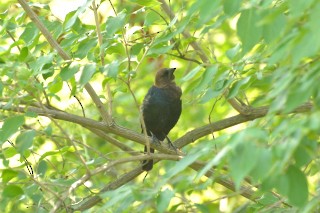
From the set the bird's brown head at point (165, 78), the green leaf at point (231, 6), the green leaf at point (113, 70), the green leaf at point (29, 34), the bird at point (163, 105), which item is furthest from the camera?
the bird's brown head at point (165, 78)

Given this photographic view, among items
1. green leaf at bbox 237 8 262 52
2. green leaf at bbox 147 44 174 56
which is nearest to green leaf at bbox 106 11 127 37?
green leaf at bbox 147 44 174 56

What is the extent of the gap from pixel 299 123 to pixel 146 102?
3526 mm

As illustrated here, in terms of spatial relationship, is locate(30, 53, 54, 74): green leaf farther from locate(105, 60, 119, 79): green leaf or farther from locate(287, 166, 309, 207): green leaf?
locate(287, 166, 309, 207): green leaf

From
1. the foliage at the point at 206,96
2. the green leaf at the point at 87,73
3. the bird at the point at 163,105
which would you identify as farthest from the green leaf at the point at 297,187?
the bird at the point at 163,105

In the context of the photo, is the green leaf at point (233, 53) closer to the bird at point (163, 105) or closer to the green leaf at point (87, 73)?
the green leaf at point (87, 73)

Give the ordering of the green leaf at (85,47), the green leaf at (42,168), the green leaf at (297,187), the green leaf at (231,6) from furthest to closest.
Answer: the green leaf at (42,168), the green leaf at (85,47), the green leaf at (231,6), the green leaf at (297,187)

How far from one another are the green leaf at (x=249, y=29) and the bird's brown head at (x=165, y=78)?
10.1 feet

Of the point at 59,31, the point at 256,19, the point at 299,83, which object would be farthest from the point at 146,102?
the point at 299,83

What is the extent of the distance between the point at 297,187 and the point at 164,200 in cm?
45

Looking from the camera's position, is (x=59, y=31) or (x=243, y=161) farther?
(x=59, y=31)

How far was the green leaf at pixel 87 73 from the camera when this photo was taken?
265 centimetres

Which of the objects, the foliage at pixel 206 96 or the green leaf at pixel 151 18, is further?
→ the green leaf at pixel 151 18

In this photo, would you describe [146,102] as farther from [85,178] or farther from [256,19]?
[256,19]

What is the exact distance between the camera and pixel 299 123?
5.34ft
